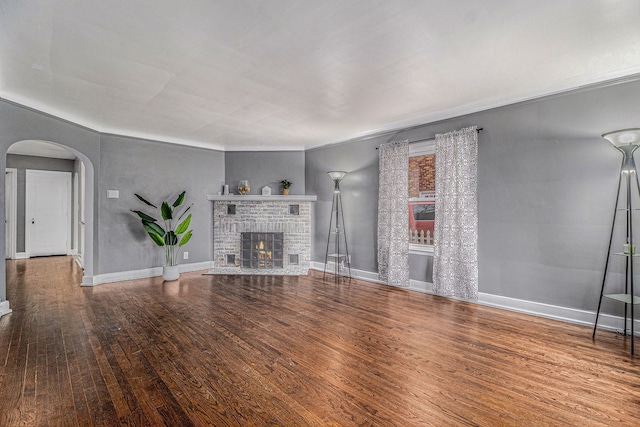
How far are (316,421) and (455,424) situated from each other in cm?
76

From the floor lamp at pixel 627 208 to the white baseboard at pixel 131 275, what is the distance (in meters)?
5.86

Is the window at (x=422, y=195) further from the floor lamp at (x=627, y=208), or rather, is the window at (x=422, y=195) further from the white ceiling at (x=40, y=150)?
the white ceiling at (x=40, y=150)

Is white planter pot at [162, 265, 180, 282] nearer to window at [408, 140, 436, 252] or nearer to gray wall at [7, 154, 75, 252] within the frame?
window at [408, 140, 436, 252]

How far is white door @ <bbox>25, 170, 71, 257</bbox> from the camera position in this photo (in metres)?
7.32

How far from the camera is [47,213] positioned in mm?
7535

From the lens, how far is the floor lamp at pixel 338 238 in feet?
18.3

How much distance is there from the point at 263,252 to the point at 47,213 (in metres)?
5.82

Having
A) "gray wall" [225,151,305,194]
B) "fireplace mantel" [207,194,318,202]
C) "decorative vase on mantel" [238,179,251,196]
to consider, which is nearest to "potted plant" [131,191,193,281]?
"fireplace mantel" [207,194,318,202]

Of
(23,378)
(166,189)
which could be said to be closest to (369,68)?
(23,378)

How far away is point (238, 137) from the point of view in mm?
5531

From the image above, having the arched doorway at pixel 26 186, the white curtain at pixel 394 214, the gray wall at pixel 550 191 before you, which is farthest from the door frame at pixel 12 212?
the gray wall at pixel 550 191

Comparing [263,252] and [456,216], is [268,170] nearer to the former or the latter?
[263,252]

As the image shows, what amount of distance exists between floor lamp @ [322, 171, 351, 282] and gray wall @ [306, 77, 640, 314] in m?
2.16

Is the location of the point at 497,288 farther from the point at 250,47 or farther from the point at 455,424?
the point at 250,47
